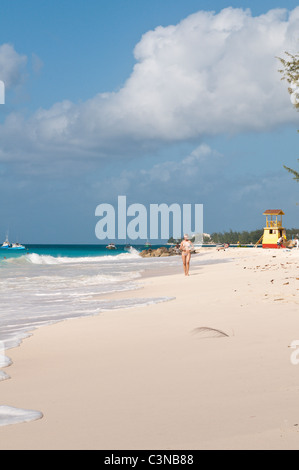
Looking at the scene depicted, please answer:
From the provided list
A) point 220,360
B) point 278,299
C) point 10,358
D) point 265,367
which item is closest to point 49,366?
point 10,358

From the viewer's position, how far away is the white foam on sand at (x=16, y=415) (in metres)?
3.67

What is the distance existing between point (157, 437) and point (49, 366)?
8.63 feet

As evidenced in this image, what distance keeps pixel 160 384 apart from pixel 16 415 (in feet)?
4.81

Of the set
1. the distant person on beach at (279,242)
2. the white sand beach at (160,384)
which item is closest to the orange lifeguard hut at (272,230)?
the distant person on beach at (279,242)

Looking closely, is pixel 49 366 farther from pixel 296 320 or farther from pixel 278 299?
pixel 278 299

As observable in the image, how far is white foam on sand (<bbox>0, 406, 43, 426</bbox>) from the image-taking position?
144 inches

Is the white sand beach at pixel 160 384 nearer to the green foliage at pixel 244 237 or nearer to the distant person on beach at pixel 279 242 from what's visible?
the distant person on beach at pixel 279 242

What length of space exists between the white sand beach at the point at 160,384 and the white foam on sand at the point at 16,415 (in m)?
0.08

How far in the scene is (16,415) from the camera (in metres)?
3.80

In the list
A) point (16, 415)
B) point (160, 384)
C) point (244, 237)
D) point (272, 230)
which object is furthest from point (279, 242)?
point (244, 237)

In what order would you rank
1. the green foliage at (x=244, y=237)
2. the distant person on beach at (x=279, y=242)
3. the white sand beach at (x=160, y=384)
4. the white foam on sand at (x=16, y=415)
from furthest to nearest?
the green foliage at (x=244, y=237)
the distant person on beach at (x=279, y=242)
the white foam on sand at (x=16, y=415)
the white sand beach at (x=160, y=384)

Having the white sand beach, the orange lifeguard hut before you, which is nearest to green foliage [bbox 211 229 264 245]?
the orange lifeguard hut

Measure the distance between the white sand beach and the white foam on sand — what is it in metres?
0.08

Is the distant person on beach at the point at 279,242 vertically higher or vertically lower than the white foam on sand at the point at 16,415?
higher
